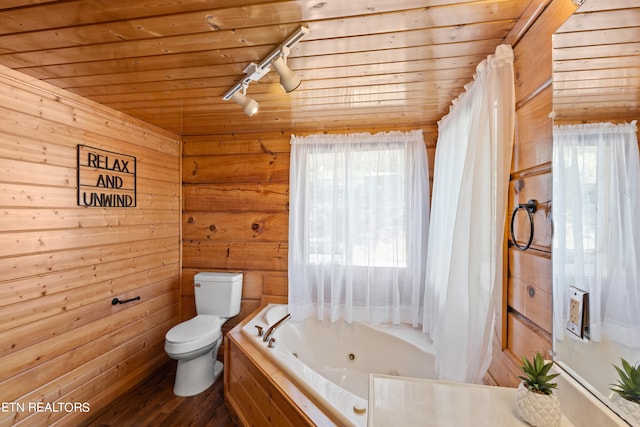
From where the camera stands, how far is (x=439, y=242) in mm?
1829

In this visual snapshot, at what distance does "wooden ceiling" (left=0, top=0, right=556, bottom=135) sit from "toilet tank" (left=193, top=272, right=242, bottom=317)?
1458mm

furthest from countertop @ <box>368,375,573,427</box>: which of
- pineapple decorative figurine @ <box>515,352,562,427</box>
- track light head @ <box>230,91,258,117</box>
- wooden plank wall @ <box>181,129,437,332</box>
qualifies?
wooden plank wall @ <box>181,129,437,332</box>

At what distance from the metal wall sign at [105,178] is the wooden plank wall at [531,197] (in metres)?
2.45

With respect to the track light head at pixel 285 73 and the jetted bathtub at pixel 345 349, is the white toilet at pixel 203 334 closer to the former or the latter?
the jetted bathtub at pixel 345 349

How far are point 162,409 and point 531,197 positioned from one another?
258cm

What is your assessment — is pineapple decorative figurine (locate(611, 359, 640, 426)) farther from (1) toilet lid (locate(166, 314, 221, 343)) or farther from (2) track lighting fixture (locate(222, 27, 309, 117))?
(1) toilet lid (locate(166, 314, 221, 343))

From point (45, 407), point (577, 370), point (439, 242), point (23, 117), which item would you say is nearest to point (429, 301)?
point (439, 242)

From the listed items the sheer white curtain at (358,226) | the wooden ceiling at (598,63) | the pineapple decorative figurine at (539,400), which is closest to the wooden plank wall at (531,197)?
the wooden ceiling at (598,63)

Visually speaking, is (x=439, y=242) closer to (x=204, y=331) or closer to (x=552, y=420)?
(x=552, y=420)

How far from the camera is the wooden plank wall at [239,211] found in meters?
2.61

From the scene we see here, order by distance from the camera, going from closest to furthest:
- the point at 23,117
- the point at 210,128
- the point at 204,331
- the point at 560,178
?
the point at 560,178 → the point at 23,117 → the point at 204,331 → the point at 210,128

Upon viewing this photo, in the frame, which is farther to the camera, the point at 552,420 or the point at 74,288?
the point at 74,288

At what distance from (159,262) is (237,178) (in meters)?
1.02

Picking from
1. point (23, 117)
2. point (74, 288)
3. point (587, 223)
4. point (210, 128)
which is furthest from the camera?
point (210, 128)
